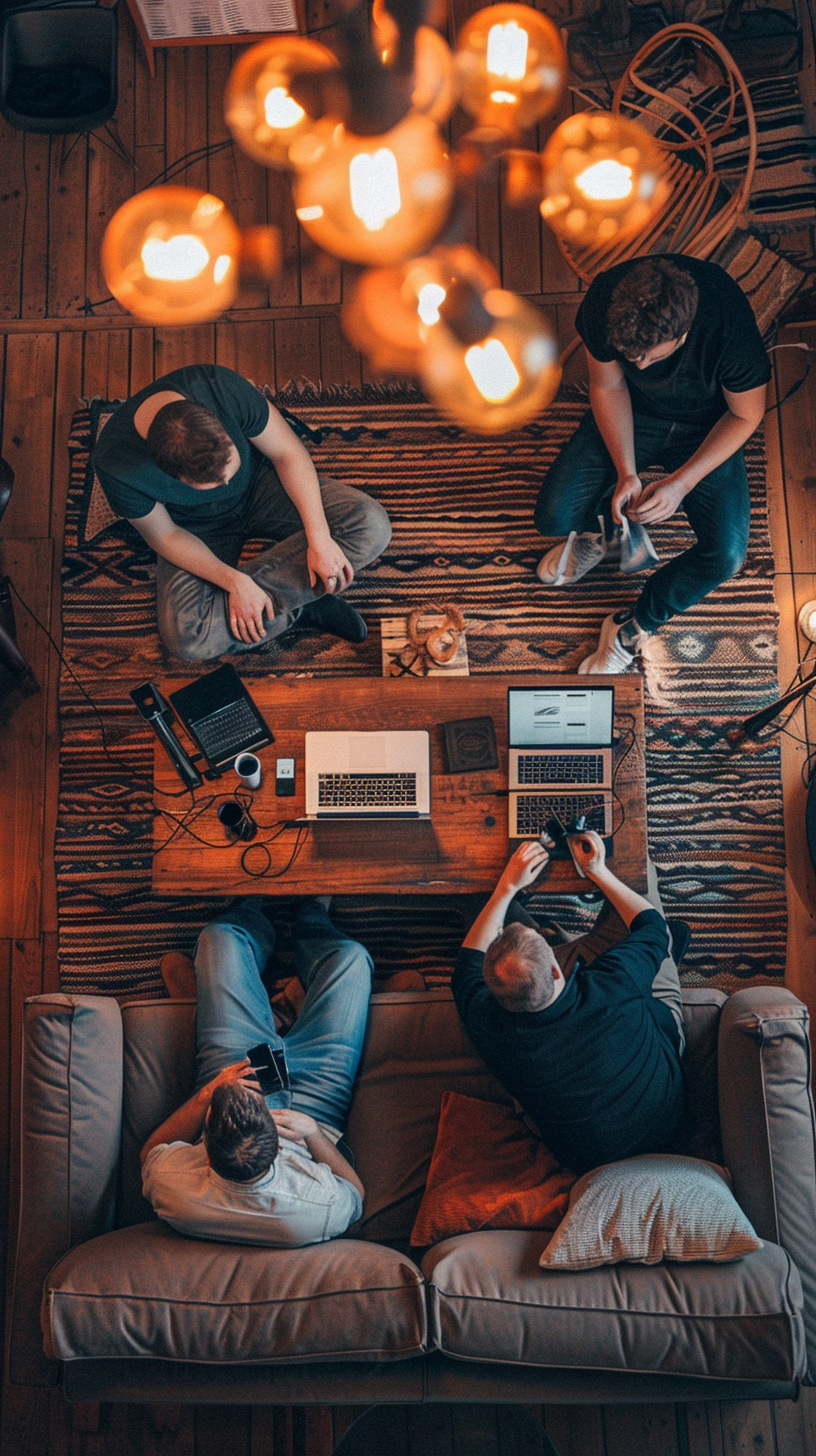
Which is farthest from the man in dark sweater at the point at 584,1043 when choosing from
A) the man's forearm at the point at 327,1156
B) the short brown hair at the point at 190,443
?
the short brown hair at the point at 190,443

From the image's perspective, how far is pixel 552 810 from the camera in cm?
263

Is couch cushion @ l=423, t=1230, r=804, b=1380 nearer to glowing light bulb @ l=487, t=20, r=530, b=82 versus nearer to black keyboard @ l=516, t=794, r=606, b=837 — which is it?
black keyboard @ l=516, t=794, r=606, b=837

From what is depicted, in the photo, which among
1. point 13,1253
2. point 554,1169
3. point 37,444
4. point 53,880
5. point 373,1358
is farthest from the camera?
point 37,444

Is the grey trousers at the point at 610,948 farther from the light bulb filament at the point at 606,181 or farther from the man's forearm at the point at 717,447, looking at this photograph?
the light bulb filament at the point at 606,181

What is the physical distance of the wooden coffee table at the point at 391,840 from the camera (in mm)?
2639

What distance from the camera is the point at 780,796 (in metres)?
3.21

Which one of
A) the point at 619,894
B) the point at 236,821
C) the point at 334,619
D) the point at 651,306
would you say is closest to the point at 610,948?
the point at 619,894

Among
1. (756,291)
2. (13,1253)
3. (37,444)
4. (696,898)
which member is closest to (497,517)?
(756,291)

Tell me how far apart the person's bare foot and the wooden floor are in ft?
1.55

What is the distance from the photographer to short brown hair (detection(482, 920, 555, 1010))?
2309mm

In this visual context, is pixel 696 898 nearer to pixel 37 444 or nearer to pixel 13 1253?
pixel 13 1253

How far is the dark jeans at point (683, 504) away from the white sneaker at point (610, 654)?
0.09 metres

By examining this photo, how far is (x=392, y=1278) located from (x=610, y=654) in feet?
6.06

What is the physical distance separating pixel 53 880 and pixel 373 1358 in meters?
1.75
